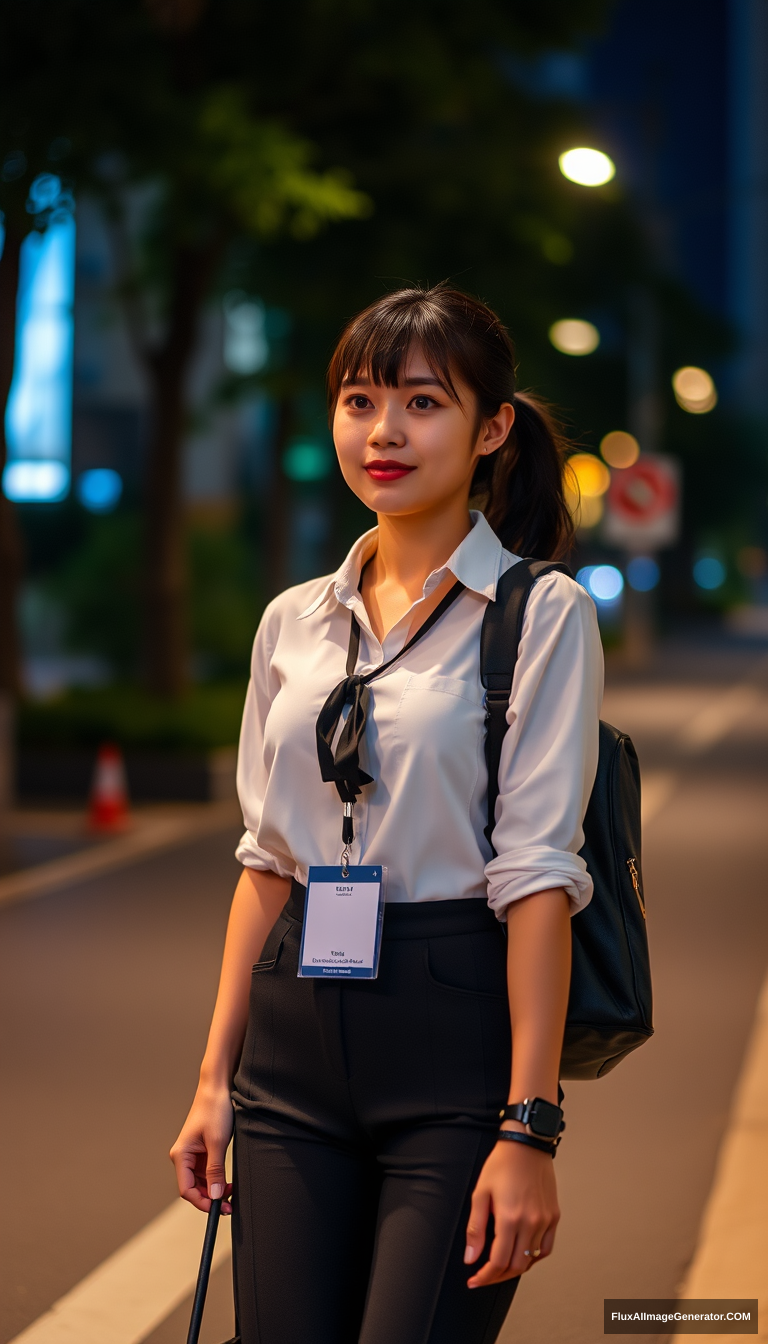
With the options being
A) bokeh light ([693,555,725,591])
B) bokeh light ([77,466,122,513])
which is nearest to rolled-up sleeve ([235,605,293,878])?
bokeh light ([77,466,122,513])

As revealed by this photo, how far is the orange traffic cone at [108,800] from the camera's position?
13469 millimetres

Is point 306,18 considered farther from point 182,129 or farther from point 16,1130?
point 16,1130

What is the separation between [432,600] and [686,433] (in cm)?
4405

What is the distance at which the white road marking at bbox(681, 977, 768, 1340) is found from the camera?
4551mm

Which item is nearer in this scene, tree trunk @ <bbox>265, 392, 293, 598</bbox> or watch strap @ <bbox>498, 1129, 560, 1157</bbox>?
watch strap @ <bbox>498, 1129, 560, 1157</bbox>

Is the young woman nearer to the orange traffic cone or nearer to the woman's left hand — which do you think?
the woman's left hand

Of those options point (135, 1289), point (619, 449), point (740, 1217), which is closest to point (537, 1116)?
point (135, 1289)

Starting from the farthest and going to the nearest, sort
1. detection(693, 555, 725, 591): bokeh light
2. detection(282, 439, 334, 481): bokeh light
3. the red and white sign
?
detection(693, 555, 725, 591): bokeh light → the red and white sign → detection(282, 439, 334, 481): bokeh light

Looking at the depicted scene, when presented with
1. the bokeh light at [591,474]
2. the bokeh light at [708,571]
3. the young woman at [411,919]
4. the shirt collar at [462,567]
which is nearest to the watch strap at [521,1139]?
the young woman at [411,919]

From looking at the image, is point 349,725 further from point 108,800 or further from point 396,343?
point 108,800

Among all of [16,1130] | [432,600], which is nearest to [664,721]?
[16,1130]

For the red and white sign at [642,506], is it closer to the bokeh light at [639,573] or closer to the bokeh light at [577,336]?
the bokeh light at [639,573]

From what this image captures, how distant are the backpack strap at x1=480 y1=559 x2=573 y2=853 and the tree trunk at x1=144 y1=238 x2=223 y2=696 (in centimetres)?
1612

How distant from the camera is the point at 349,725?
2.56 metres
